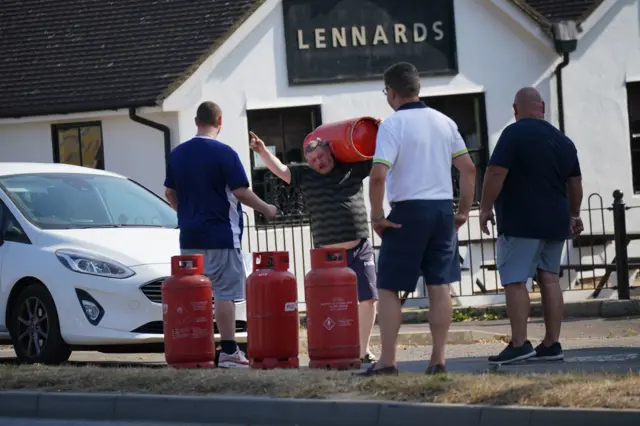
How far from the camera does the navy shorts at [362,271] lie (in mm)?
10922

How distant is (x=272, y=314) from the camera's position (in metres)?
10.5

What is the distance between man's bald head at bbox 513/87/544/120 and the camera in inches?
424

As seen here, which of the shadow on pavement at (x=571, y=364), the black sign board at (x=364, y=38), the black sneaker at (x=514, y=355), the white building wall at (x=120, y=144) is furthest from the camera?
the black sign board at (x=364, y=38)

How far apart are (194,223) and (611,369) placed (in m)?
3.45

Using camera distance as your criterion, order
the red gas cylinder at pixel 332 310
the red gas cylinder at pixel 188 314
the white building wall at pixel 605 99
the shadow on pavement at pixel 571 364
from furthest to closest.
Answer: the white building wall at pixel 605 99 < the red gas cylinder at pixel 188 314 < the red gas cylinder at pixel 332 310 < the shadow on pavement at pixel 571 364

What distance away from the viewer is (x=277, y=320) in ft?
34.6

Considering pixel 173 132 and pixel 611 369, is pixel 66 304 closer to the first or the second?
pixel 611 369

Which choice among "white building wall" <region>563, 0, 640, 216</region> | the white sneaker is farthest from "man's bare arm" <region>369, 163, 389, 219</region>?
"white building wall" <region>563, 0, 640, 216</region>

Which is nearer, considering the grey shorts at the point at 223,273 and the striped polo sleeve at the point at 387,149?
the striped polo sleeve at the point at 387,149

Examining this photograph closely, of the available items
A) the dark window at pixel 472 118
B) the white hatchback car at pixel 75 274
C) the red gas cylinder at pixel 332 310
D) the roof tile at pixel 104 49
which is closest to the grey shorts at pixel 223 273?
the white hatchback car at pixel 75 274

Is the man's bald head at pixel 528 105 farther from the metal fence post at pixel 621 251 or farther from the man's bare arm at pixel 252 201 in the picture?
the metal fence post at pixel 621 251

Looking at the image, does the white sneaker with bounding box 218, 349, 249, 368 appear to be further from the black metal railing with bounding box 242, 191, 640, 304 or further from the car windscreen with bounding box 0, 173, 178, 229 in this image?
the black metal railing with bounding box 242, 191, 640, 304

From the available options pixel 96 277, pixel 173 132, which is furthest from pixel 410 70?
pixel 173 132

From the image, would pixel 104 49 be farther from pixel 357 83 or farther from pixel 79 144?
A: pixel 357 83
